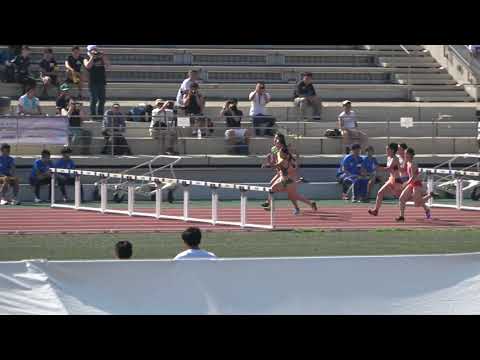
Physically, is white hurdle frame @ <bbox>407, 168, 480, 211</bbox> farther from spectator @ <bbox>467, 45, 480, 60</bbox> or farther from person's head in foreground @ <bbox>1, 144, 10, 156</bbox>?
spectator @ <bbox>467, 45, 480, 60</bbox>

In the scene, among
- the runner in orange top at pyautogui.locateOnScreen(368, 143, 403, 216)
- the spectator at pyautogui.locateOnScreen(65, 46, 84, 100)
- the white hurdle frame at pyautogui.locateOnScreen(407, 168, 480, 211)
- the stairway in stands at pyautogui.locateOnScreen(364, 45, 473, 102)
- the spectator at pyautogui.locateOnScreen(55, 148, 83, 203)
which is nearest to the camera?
the runner in orange top at pyautogui.locateOnScreen(368, 143, 403, 216)

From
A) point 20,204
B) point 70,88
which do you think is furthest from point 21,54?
point 20,204

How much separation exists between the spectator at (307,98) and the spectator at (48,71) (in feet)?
19.6

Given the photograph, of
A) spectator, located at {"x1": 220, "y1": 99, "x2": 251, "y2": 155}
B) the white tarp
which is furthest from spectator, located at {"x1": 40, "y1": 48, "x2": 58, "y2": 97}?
the white tarp

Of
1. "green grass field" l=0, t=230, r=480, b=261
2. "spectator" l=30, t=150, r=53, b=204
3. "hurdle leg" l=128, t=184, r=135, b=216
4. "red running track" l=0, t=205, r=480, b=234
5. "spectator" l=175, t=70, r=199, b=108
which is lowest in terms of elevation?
"green grass field" l=0, t=230, r=480, b=261

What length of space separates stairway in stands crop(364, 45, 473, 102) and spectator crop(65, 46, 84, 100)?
30.5 feet

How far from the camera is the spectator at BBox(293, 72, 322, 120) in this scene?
2931 cm

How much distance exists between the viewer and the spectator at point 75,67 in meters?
29.1

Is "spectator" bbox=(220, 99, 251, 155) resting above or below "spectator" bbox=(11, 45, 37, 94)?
below

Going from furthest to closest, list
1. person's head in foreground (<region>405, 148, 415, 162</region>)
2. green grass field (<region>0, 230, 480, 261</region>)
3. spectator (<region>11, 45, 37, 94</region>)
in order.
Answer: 1. spectator (<region>11, 45, 37, 94</region>)
2. person's head in foreground (<region>405, 148, 415, 162</region>)
3. green grass field (<region>0, 230, 480, 261</region>)

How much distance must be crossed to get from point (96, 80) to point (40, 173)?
3.89 m

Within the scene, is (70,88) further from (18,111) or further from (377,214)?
(377,214)

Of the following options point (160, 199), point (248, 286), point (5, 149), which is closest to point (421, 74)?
point (5, 149)

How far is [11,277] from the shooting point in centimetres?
1021
